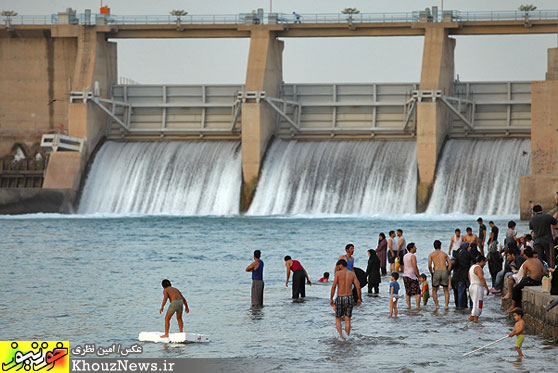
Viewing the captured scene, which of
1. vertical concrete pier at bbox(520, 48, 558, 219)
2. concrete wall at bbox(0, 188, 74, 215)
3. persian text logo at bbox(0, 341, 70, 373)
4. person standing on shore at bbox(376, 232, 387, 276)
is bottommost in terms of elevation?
persian text logo at bbox(0, 341, 70, 373)

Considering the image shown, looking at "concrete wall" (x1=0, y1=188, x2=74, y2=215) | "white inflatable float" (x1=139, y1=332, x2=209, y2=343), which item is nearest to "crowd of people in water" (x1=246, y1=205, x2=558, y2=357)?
"white inflatable float" (x1=139, y1=332, x2=209, y2=343)

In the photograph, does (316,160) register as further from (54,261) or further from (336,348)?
(336,348)

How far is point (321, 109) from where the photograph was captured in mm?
63312

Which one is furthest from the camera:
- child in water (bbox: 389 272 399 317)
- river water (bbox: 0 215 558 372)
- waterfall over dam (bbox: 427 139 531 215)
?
waterfall over dam (bbox: 427 139 531 215)

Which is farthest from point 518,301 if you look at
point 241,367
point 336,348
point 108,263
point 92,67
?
point 92,67

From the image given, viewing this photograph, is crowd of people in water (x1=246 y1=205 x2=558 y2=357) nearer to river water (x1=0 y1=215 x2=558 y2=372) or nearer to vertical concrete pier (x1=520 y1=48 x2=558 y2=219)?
river water (x1=0 y1=215 x2=558 y2=372)

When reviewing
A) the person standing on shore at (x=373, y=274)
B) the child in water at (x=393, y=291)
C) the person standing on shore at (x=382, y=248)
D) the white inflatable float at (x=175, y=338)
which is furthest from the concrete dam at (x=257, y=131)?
the white inflatable float at (x=175, y=338)

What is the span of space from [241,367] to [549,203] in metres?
32.4

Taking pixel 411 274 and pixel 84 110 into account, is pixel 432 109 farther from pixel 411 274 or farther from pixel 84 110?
pixel 411 274

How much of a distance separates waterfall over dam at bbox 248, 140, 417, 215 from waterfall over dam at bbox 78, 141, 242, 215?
2.10 meters

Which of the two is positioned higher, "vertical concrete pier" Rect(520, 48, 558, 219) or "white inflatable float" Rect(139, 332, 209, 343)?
"vertical concrete pier" Rect(520, 48, 558, 219)

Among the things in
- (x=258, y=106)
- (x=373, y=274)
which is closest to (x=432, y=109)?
(x=258, y=106)

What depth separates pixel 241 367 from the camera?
63.4ft

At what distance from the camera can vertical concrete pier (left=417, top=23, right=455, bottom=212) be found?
56656 mm
